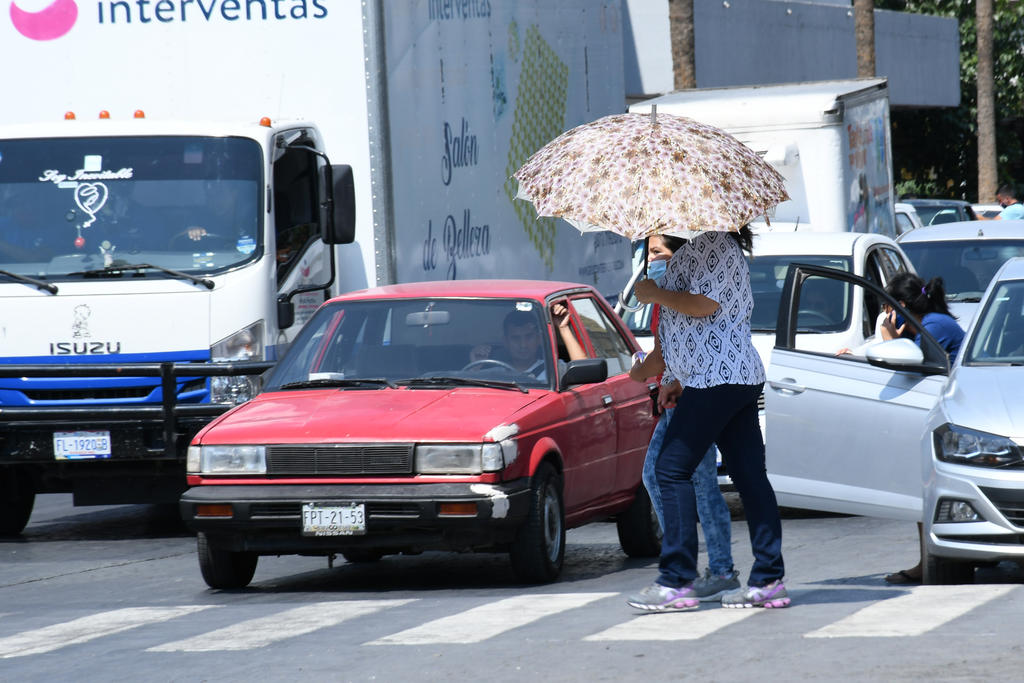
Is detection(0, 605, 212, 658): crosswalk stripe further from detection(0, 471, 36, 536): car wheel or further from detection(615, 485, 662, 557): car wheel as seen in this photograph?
detection(0, 471, 36, 536): car wheel

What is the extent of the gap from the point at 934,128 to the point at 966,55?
8.31 feet

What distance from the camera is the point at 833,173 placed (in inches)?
695

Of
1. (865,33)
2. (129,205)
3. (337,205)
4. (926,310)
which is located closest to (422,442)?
(337,205)

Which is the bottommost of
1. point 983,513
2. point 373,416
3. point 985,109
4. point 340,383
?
point 983,513

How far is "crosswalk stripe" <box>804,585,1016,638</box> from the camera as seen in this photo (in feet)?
21.9

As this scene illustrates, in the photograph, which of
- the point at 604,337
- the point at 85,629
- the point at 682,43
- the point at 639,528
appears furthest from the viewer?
the point at 682,43

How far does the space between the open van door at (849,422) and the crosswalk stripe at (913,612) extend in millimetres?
1094

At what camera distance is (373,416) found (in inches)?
344

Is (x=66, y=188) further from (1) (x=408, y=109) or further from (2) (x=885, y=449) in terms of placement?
(2) (x=885, y=449)

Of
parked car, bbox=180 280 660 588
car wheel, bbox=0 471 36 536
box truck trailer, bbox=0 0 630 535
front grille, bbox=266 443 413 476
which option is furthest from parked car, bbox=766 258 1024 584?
car wheel, bbox=0 471 36 536

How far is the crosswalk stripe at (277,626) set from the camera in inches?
278

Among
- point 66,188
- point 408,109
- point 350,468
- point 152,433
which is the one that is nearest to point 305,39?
point 408,109

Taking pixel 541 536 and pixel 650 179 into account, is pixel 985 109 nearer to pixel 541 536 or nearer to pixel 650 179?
pixel 541 536

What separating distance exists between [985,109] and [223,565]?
34774mm
